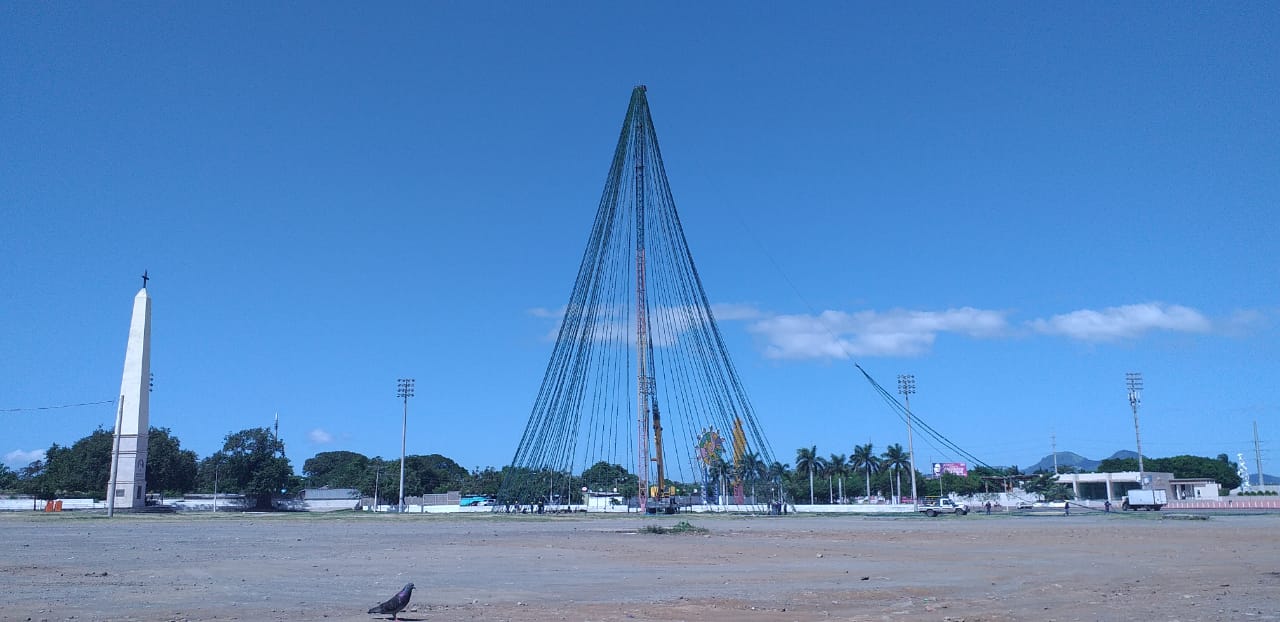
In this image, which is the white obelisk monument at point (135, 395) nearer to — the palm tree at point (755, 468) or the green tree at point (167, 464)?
the green tree at point (167, 464)

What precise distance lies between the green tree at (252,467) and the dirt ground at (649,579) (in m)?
73.5

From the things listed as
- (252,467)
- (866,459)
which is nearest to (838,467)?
(866,459)

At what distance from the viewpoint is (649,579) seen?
20.0 metres

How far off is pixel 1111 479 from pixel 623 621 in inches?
5302

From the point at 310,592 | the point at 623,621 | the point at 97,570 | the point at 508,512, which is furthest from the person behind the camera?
the point at 508,512

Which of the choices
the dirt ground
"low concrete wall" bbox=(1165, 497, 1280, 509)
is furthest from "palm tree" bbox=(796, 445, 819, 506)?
the dirt ground

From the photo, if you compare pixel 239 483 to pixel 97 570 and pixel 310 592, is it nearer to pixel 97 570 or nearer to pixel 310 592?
pixel 97 570

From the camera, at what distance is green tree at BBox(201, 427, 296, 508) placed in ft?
347

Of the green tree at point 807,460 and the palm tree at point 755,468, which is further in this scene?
the green tree at point 807,460

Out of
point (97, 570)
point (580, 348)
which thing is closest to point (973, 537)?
point (580, 348)

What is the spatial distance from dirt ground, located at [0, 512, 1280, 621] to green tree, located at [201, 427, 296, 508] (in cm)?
7349

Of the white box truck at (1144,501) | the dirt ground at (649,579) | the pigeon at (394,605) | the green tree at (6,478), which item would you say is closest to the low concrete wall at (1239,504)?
the white box truck at (1144,501)

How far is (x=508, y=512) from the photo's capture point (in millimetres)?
69312

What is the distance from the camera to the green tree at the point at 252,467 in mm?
105625
